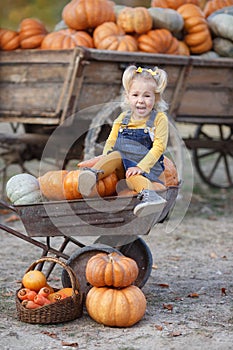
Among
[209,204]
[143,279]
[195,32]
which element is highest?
[195,32]

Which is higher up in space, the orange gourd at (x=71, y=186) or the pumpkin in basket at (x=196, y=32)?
the pumpkin in basket at (x=196, y=32)

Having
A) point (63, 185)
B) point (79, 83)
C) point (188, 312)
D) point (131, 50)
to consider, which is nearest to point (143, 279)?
point (188, 312)

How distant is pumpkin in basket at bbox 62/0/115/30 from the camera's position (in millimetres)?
7126

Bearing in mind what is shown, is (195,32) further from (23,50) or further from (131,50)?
(23,50)

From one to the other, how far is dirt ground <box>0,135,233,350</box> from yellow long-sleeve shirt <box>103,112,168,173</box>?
947mm

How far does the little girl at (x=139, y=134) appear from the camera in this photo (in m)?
4.30

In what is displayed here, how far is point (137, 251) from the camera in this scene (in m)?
4.70

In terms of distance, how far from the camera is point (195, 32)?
7500 mm

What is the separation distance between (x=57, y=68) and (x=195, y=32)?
1.75 m

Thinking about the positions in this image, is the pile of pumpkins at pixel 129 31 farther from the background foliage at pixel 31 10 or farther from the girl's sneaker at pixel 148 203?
the background foliage at pixel 31 10

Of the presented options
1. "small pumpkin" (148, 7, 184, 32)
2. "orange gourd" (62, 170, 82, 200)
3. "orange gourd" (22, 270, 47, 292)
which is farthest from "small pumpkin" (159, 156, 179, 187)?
"small pumpkin" (148, 7, 184, 32)

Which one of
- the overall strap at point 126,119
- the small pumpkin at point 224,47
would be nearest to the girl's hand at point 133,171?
the overall strap at point 126,119

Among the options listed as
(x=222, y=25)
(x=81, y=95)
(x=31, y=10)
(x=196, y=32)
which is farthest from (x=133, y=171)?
(x=31, y=10)

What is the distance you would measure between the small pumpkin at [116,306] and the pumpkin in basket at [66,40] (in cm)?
361
